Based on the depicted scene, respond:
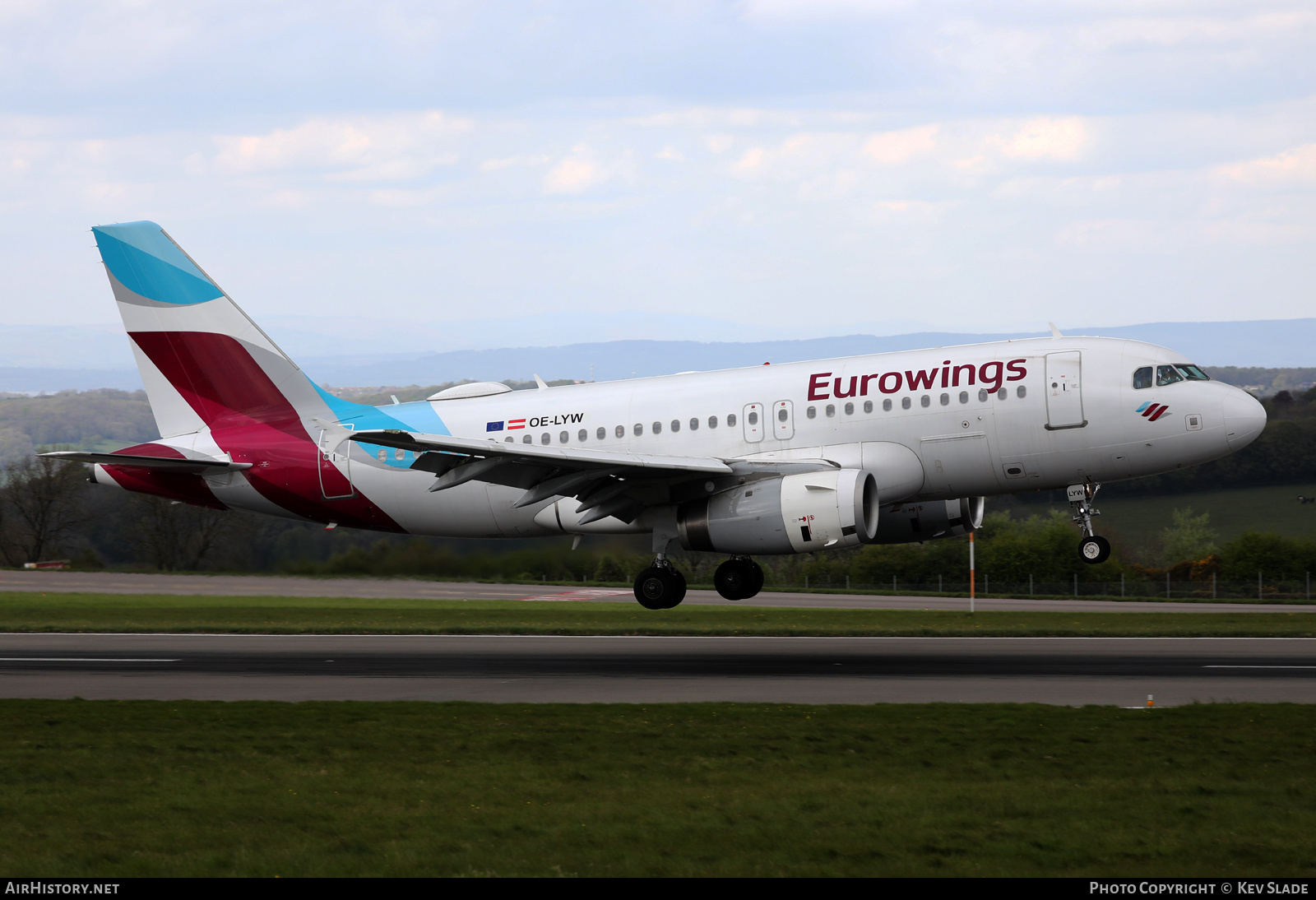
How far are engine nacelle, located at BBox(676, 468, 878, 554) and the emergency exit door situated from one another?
13.8 feet

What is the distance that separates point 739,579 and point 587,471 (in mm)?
4995

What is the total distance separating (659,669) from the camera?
2683 cm

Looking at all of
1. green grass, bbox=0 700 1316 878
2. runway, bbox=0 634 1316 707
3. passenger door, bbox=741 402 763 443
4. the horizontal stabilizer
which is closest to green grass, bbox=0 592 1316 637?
runway, bbox=0 634 1316 707

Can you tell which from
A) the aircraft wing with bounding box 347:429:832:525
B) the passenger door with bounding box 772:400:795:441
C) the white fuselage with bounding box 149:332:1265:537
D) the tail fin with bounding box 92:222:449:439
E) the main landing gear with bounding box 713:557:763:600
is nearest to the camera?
the aircraft wing with bounding box 347:429:832:525

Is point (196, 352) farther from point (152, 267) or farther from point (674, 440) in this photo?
point (674, 440)

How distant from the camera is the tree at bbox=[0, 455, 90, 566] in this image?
194ft

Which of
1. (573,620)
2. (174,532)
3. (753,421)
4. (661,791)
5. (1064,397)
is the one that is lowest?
(573,620)

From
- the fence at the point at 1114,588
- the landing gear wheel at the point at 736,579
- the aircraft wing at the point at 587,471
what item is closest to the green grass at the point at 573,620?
the landing gear wheel at the point at 736,579

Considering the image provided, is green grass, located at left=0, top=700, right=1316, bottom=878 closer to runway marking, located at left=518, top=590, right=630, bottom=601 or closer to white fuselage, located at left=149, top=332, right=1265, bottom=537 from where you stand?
white fuselage, located at left=149, top=332, right=1265, bottom=537

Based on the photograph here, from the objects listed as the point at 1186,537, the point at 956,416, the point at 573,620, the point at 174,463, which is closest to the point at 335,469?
the point at 174,463

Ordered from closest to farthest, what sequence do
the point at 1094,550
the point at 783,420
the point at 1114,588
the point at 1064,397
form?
the point at 1064,397, the point at 1094,550, the point at 783,420, the point at 1114,588

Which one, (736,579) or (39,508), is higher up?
(39,508)

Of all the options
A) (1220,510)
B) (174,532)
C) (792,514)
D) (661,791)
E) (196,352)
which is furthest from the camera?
(1220,510)

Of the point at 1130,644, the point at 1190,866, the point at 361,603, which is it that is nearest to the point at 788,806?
the point at 1190,866
